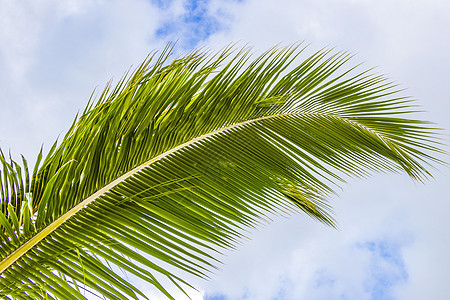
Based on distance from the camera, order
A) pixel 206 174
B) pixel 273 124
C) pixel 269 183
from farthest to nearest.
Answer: pixel 273 124
pixel 269 183
pixel 206 174

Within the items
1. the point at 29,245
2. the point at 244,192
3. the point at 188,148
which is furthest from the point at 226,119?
the point at 29,245

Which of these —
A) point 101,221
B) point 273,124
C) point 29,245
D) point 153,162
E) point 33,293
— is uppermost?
point 273,124

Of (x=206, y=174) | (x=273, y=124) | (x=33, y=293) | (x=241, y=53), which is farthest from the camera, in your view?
(x=273, y=124)

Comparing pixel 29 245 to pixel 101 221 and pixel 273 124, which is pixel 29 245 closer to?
pixel 101 221

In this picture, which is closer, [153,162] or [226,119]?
[153,162]

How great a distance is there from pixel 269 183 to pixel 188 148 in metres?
0.43

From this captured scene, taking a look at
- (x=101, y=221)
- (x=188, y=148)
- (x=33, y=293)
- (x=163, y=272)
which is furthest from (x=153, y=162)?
(x=33, y=293)

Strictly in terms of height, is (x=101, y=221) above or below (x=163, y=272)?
above

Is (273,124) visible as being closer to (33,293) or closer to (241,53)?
(241,53)

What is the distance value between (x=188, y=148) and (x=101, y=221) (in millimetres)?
642

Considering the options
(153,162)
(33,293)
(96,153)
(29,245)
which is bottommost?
(33,293)

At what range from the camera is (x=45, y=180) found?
2164 mm

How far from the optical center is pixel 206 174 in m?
2.26

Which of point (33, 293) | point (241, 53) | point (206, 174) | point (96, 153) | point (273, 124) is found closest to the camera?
point (33, 293)
